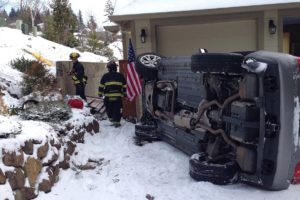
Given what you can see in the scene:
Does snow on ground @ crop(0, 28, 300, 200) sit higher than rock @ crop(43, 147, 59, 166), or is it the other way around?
rock @ crop(43, 147, 59, 166)

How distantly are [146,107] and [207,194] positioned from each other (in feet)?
12.1

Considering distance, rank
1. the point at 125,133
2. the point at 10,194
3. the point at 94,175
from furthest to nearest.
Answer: the point at 125,133 → the point at 94,175 → the point at 10,194

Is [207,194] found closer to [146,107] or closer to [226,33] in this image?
[146,107]

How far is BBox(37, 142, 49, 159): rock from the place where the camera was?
227 inches

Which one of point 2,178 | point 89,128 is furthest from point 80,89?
point 2,178

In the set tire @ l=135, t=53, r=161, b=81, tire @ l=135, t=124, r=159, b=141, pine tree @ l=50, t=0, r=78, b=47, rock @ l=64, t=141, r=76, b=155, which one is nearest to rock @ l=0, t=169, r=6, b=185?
rock @ l=64, t=141, r=76, b=155

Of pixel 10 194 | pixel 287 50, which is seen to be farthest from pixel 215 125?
pixel 287 50

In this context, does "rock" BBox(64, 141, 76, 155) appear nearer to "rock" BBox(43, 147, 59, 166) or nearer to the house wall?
"rock" BBox(43, 147, 59, 166)

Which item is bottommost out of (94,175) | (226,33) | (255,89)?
(94,175)

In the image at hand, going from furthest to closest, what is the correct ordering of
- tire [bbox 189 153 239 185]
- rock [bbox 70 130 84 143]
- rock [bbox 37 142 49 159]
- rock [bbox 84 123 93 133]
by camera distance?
1. rock [bbox 84 123 93 133]
2. rock [bbox 70 130 84 143]
3. rock [bbox 37 142 49 159]
4. tire [bbox 189 153 239 185]

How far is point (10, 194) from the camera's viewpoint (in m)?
4.96

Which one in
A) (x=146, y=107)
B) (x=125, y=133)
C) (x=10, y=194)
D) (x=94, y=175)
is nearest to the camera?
(x=10, y=194)

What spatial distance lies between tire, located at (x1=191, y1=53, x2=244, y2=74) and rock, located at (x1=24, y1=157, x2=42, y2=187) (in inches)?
92.4

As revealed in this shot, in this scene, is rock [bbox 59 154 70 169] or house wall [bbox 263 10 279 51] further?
house wall [bbox 263 10 279 51]
